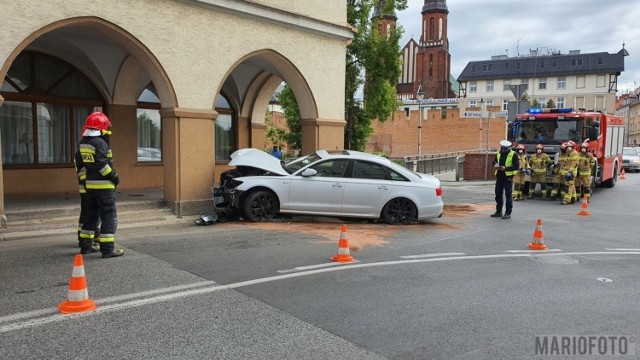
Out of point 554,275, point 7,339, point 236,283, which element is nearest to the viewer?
point 7,339

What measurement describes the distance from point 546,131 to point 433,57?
264 ft

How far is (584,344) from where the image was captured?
4.38 m

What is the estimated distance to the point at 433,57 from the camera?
93562 mm

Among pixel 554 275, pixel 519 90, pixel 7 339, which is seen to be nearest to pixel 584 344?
pixel 554 275

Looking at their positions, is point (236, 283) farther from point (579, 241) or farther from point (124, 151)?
point (124, 151)

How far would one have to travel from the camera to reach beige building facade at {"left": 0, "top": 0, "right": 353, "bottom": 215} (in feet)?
33.2

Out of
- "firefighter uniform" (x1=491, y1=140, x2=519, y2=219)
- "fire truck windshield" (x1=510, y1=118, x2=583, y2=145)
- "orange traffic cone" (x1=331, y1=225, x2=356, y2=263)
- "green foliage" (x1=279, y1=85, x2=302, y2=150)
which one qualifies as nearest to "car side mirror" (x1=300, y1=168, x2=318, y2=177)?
"orange traffic cone" (x1=331, y1=225, x2=356, y2=263)

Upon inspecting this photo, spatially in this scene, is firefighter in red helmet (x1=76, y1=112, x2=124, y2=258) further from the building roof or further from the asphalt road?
the building roof

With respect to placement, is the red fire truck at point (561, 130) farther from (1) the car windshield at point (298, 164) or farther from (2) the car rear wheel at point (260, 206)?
(2) the car rear wheel at point (260, 206)

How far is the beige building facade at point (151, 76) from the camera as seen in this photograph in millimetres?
10117

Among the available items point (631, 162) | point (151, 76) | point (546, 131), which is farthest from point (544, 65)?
point (151, 76)

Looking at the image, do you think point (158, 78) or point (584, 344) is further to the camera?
point (158, 78)

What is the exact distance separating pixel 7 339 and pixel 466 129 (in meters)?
55.2

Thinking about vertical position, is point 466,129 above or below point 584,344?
above
